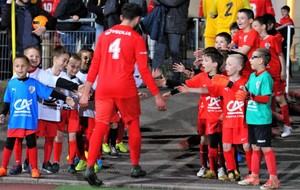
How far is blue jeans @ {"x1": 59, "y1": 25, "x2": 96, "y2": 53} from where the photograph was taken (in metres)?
17.0

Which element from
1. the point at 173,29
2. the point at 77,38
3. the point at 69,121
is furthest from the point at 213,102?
the point at 77,38

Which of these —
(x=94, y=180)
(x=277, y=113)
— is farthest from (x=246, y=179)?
(x=277, y=113)

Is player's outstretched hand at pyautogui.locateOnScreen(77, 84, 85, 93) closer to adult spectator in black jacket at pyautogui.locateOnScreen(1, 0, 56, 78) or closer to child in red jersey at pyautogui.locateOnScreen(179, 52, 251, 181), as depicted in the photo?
child in red jersey at pyautogui.locateOnScreen(179, 52, 251, 181)

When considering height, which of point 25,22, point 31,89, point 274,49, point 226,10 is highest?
point 226,10

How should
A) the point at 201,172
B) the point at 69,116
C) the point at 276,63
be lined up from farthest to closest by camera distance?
the point at 276,63, the point at 69,116, the point at 201,172

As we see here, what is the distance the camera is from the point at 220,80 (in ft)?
35.6

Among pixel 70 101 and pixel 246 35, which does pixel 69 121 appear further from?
pixel 246 35

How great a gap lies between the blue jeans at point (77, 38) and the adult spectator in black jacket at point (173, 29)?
1.37 m

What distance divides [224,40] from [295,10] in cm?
1451

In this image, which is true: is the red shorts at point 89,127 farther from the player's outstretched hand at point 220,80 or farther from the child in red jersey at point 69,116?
the player's outstretched hand at point 220,80

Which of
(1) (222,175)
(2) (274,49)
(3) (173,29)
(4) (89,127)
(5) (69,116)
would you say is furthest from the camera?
(3) (173,29)

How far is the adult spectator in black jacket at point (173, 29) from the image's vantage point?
1631 cm

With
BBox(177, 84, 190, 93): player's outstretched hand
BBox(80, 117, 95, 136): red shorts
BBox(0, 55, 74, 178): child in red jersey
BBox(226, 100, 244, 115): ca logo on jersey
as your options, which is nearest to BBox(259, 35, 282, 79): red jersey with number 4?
BBox(226, 100, 244, 115): ca logo on jersey

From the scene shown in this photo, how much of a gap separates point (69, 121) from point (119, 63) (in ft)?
5.08
